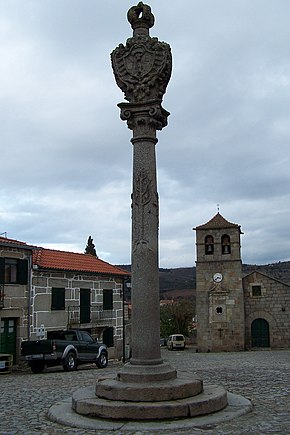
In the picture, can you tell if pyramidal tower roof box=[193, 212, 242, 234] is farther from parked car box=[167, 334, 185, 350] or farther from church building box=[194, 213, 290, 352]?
parked car box=[167, 334, 185, 350]

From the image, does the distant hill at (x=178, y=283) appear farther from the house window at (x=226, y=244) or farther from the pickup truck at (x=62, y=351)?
the pickup truck at (x=62, y=351)

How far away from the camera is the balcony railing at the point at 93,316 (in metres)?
23.5

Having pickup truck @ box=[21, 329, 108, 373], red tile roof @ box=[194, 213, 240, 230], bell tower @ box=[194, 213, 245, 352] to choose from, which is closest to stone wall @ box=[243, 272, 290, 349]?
bell tower @ box=[194, 213, 245, 352]

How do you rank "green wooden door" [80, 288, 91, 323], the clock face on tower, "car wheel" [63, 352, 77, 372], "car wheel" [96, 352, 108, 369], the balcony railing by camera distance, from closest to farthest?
"car wheel" [63, 352, 77, 372], "car wheel" [96, 352, 108, 369], the balcony railing, "green wooden door" [80, 288, 91, 323], the clock face on tower

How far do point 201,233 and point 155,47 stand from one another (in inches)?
1118

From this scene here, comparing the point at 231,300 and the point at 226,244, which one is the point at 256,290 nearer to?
the point at 231,300

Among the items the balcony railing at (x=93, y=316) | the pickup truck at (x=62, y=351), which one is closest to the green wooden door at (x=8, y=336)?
the pickup truck at (x=62, y=351)

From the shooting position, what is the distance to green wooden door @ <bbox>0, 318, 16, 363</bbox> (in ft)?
64.5

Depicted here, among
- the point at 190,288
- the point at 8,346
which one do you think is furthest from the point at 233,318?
the point at 190,288

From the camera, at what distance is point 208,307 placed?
36.3 metres

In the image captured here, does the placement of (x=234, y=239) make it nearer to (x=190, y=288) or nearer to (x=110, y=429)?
(x=110, y=429)

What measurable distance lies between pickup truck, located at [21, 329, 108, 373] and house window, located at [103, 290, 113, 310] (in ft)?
22.8

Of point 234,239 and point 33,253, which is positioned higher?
point 234,239

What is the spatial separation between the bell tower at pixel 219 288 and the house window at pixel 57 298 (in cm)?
1558
